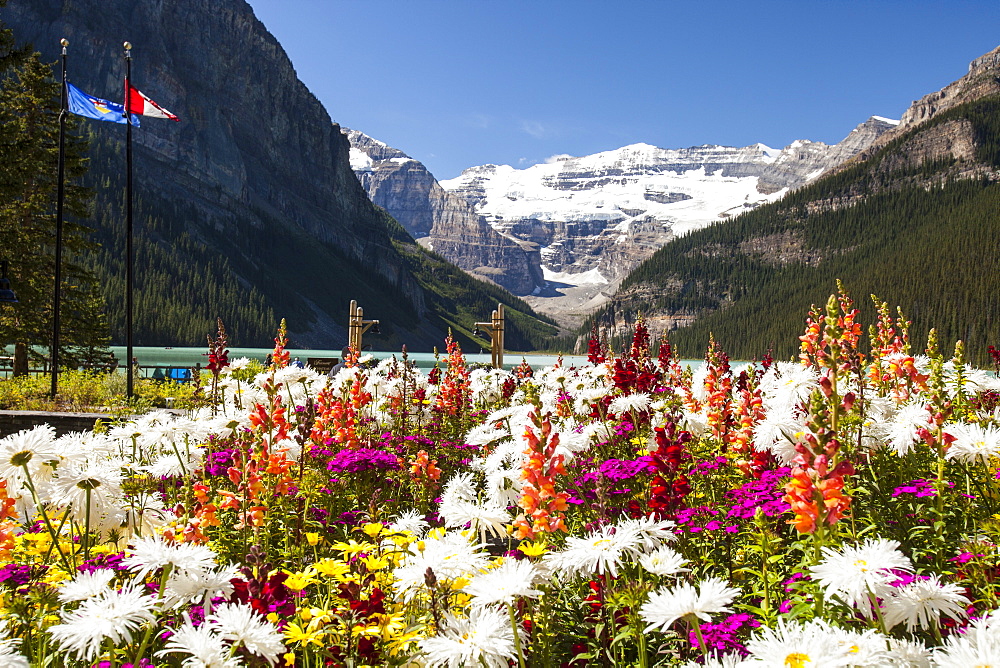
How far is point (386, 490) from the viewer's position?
554 centimetres

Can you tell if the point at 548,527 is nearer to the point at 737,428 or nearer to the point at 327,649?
the point at 327,649

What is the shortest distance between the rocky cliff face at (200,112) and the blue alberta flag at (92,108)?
131048 millimetres

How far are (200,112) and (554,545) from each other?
19820 cm

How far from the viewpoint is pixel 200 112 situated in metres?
173

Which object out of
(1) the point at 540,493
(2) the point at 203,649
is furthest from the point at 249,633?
(1) the point at 540,493

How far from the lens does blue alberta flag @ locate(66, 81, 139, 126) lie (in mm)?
15492

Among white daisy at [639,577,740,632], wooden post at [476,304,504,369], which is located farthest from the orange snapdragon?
wooden post at [476,304,504,369]

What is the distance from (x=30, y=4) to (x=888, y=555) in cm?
19799

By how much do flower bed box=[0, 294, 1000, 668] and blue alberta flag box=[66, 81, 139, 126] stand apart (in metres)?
13.1

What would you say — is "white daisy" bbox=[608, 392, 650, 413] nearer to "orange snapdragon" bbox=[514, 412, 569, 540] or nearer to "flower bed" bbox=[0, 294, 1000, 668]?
"flower bed" bbox=[0, 294, 1000, 668]

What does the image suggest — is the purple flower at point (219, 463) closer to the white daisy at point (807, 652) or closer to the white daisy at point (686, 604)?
the white daisy at point (686, 604)

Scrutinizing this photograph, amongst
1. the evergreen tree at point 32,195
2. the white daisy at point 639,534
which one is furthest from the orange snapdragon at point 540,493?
the evergreen tree at point 32,195

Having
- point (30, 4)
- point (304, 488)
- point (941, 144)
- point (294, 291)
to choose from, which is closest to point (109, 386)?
point (304, 488)

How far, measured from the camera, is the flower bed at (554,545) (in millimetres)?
1925
